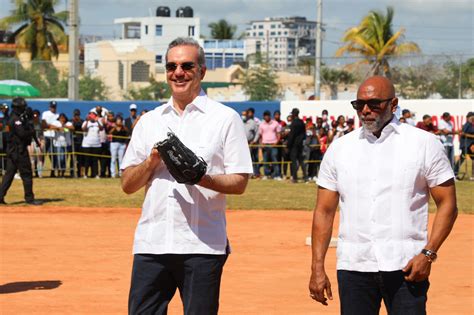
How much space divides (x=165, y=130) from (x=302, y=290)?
5627mm

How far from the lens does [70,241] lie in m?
15.1

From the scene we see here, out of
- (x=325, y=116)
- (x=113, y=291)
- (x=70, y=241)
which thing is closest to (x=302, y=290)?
(x=113, y=291)

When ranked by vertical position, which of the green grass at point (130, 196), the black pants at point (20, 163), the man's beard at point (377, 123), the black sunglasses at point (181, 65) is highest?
the black sunglasses at point (181, 65)

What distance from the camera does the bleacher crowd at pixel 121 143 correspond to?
2672cm

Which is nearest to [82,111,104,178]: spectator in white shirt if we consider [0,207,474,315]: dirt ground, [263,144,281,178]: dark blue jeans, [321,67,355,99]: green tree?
[263,144,281,178]: dark blue jeans

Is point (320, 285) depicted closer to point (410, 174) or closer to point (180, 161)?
point (410, 174)

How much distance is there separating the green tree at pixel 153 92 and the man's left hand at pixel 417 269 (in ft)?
169

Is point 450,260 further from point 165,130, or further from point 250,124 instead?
point 250,124

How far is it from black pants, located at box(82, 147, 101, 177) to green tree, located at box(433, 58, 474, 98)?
45.5 feet

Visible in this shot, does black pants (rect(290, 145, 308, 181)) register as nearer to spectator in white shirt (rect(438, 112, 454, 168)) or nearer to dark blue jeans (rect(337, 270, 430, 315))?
spectator in white shirt (rect(438, 112, 454, 168))

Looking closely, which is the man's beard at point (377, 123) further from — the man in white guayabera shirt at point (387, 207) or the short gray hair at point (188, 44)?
the short gray hair at point (188, 44)

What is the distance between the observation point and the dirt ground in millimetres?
9868

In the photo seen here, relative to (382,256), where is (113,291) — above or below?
below

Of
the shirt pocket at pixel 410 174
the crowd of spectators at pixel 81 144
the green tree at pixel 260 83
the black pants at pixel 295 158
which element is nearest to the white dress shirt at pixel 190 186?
the shirt pocket at pixel 410 174
